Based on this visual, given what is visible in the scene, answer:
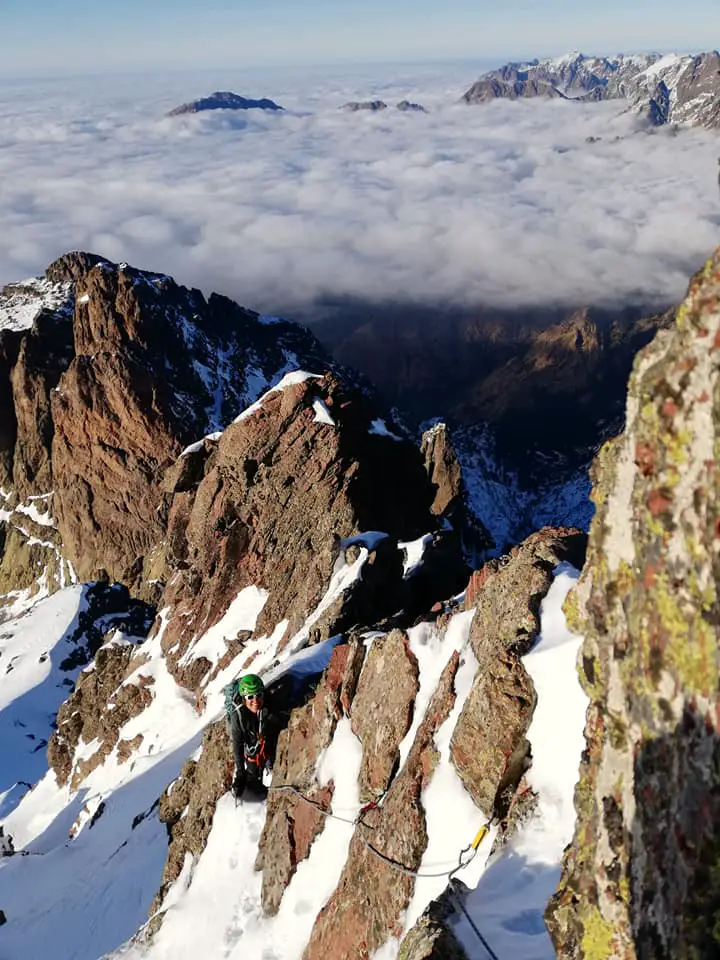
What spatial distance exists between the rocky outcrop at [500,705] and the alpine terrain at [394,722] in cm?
5

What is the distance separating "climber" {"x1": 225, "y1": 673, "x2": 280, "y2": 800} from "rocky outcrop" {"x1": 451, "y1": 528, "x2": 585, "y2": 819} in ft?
23.9

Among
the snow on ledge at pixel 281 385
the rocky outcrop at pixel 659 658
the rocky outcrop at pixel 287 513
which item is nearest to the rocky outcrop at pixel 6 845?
the rocky outcrop at pixel 287 513

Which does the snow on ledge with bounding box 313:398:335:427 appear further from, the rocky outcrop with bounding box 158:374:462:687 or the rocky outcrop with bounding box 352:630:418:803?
the rocky outcrop with bounding box 352:630:418:803

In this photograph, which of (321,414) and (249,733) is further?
(321,414)

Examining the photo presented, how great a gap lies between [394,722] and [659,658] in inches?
458

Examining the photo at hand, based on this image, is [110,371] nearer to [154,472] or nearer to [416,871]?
[154,472]

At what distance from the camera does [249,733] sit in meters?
22.7

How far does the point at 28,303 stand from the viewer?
175750mm

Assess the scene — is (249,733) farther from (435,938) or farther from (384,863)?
(435,938)

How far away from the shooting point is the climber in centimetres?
2183

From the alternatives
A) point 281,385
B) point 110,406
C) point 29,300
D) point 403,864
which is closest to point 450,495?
point 281,385

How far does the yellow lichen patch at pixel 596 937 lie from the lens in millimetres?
8047

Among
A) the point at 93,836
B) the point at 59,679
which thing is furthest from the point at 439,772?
the point at 59,679

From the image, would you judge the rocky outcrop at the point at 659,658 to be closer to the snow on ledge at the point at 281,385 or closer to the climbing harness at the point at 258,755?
the climbing harness at the point at 258,755
